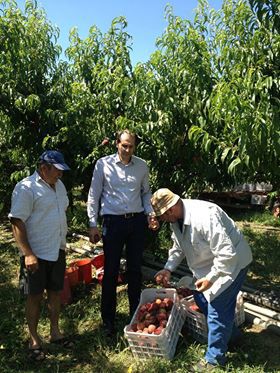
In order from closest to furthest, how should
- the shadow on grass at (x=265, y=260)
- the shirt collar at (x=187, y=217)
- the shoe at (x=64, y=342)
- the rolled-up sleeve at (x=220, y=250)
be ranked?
the rolled-up sleeve at (x=220, y=250) → the shirt collar at (x=187, y=217) → the shoe at (x=64, y=342) → the shadow on grass at (x=265, y=260)

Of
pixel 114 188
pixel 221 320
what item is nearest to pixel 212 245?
pixel 221 320

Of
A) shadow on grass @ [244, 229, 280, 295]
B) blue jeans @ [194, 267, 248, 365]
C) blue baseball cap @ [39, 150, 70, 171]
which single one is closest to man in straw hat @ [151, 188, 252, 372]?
blue jeans @ [194, 267, 248, 365]

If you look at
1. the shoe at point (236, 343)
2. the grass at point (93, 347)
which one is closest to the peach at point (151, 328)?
the grass at point (93, 347)

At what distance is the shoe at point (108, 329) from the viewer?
11.4 feet

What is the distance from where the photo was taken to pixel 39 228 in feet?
9.95

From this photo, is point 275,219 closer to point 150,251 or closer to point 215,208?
point 150,251

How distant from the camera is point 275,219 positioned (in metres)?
7.99

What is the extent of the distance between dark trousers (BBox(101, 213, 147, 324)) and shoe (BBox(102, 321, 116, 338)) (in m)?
0.03

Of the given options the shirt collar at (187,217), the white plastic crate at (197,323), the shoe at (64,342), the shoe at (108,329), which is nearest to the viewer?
the shirt collar at (187,217)

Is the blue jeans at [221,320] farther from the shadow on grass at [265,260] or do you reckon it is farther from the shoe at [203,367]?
the shadow on grass at [265,260]

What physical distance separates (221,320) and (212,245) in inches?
23.3

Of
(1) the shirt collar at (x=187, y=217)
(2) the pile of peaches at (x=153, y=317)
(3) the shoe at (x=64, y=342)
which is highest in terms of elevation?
(1) the shirt collar at (x=187, y=217)

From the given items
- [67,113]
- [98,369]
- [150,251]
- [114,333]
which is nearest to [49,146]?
[67,113]

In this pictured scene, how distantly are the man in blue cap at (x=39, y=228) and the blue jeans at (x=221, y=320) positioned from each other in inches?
50.3
